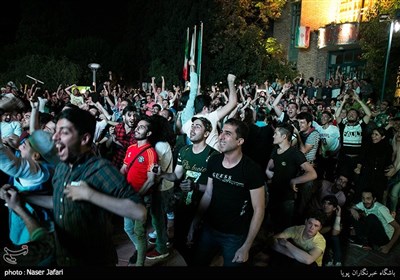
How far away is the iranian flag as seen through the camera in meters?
23.2

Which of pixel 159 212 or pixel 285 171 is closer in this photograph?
pixel 159 212

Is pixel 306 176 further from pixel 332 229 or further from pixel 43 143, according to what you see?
pixel 43 143

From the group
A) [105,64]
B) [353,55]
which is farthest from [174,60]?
[353,55]

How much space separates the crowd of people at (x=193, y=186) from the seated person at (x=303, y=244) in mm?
13

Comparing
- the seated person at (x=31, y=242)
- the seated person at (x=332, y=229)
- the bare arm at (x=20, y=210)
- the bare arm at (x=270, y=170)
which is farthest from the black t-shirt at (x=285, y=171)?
the bare arm at (x=20, y=210)

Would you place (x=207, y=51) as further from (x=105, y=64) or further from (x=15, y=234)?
(x=15, y=234)

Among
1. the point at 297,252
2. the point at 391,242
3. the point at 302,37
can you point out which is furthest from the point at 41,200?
the point at 302,37

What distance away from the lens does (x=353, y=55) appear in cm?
2158

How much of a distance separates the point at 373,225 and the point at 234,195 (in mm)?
3023

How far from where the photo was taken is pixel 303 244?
13.3 ft

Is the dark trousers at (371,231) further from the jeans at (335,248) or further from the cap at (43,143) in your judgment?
the cap at (43,143)

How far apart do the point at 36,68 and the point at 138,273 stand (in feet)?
66.3

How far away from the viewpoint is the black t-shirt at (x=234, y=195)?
3086 millimetres

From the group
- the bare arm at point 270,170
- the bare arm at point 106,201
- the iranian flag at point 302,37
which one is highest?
the iranian flag at point 302,37
